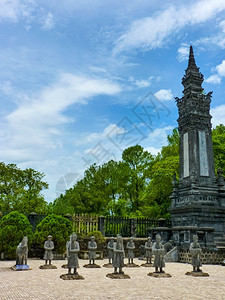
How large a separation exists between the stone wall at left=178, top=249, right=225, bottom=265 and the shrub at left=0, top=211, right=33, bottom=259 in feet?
31.9

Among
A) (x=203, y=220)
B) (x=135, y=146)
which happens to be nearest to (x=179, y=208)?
(x=203, y=220)

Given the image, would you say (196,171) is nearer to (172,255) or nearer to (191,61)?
(172,255)

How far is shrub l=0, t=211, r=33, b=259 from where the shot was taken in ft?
60.9

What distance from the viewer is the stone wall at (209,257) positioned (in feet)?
59.5

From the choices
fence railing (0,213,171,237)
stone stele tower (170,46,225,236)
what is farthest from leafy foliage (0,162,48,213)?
stone stele tower (170,46,225,236)

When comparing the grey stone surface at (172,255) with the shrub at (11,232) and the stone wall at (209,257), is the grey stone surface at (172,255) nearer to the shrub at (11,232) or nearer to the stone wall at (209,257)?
the stone wall at (209,257)

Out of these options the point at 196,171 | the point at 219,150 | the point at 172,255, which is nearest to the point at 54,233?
the point at 172,255

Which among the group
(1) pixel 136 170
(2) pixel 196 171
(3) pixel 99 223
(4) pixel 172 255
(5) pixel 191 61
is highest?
(5) pixel 191 61

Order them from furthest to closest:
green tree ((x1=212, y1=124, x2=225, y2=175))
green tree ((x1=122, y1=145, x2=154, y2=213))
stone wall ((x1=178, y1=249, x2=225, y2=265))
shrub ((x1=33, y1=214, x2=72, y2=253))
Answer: green tree ((x1=122, y1=145, x2=154, y2=213))
green tree ((x1=212, y1=124, x2=225, y2=175))
shrub ((x1=33, y1=214, x2=72, y2=253))
stone wall ((x1=178, y1=249, x2=225, y2=265))

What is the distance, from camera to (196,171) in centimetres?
2233

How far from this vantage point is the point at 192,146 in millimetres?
23000

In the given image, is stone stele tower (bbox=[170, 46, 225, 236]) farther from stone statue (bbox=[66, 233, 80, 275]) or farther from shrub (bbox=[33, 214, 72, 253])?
stone statue (bbox=[66, 233, 80, 275])

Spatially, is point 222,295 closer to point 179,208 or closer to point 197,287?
point 197,287

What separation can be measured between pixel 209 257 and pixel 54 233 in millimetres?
9749
